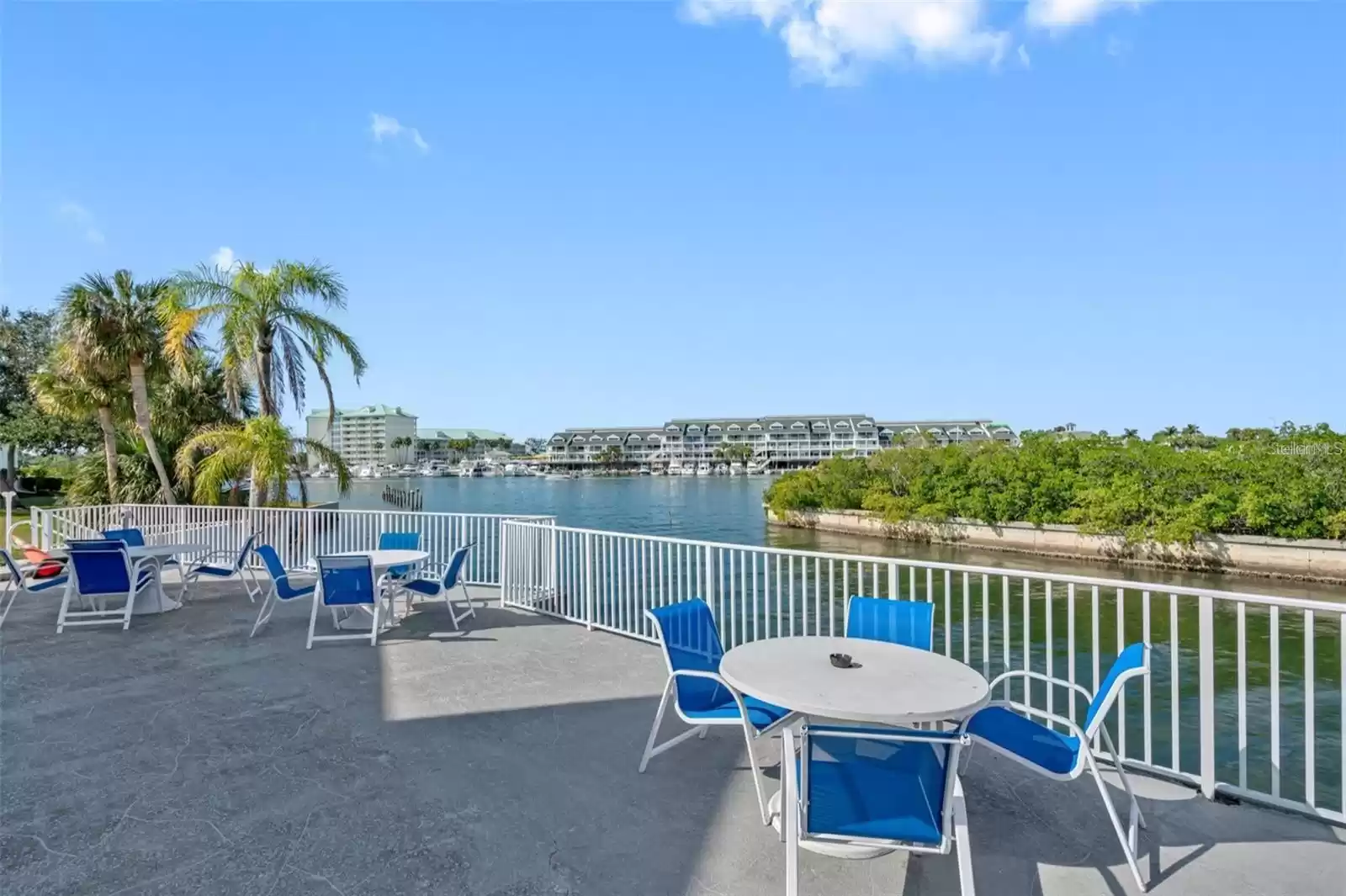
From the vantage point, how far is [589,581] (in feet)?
21.7

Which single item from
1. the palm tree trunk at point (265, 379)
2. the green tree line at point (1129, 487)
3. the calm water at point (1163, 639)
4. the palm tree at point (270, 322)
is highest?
the palm tree at point (270, 322)

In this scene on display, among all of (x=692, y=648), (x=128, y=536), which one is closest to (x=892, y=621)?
(x=692, y=648)

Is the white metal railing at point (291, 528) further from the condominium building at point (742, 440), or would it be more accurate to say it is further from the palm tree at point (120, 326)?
the condominium building at point (742, 440)

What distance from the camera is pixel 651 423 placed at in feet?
472

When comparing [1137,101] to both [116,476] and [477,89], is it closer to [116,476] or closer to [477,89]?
[477,89]

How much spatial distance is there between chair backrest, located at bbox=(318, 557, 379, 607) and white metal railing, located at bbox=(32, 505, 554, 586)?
187cm

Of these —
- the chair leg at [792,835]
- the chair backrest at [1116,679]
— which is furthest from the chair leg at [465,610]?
the chair backrest at [1116,679]

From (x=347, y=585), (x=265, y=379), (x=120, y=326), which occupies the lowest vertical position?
(x=347, y=585)

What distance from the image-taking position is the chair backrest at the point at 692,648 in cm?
329

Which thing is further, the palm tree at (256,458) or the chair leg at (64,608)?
the palm tree at (256,458)

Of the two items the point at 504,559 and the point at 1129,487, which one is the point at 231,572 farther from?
the point at 1129,487

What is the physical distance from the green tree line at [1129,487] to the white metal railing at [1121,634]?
5.65 metres

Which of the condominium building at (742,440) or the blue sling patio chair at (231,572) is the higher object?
the condominium building at (742,440)

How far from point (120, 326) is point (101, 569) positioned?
39.5ft
